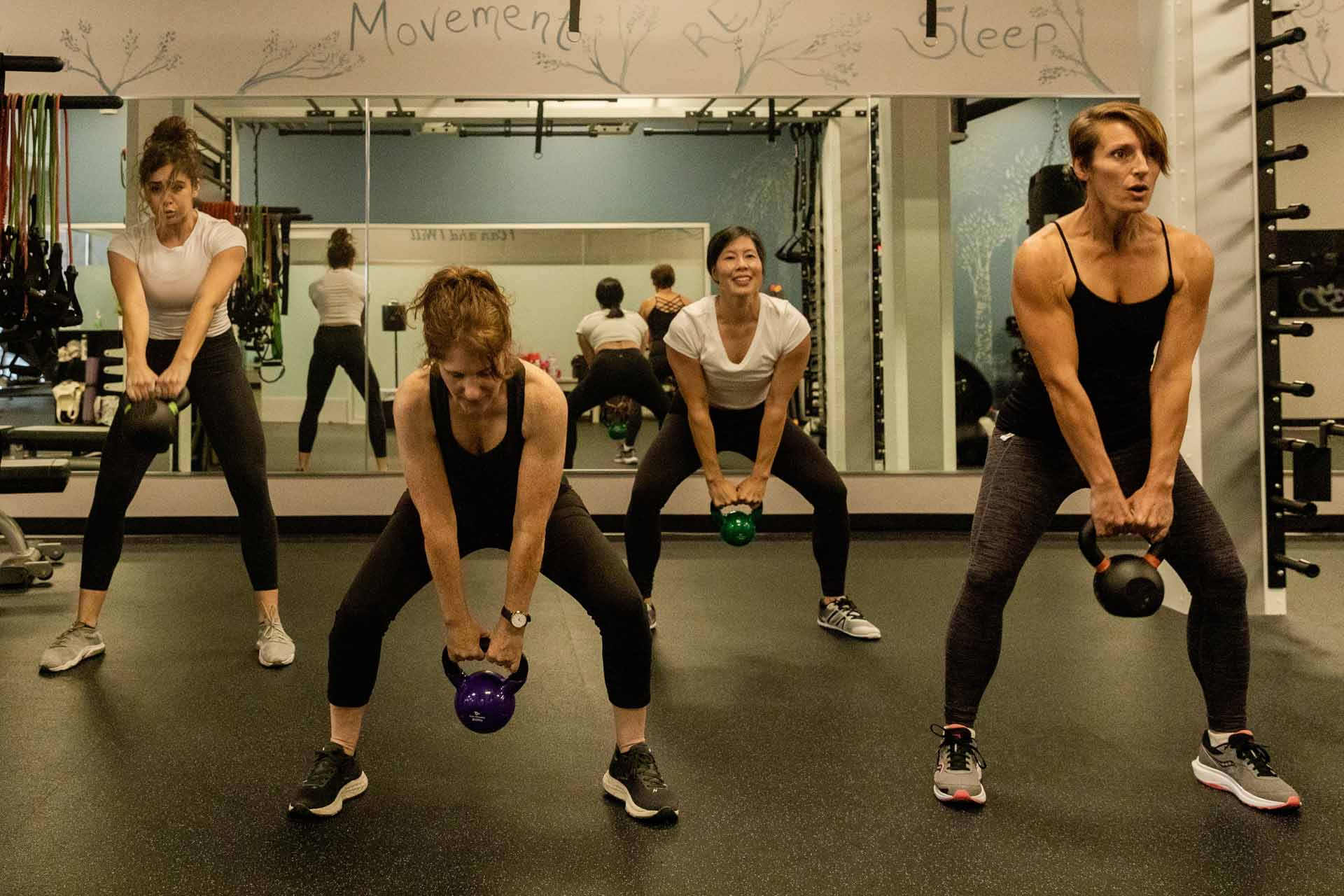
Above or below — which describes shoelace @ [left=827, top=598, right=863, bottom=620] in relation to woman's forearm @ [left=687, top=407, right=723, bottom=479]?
below

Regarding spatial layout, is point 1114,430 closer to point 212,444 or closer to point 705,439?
point 705,439

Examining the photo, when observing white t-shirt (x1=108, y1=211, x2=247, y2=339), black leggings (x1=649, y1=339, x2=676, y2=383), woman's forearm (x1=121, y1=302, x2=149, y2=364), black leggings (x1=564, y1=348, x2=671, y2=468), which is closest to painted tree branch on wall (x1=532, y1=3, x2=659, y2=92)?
black leggings (x1=649, y1=339, x2=676, y2=383)

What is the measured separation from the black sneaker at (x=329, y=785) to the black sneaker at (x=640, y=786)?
1.47 feet

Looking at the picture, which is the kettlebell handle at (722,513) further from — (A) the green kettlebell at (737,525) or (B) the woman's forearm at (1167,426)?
(B) the woman's forearm at (1167,426)

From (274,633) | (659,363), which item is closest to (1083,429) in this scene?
(274,633)

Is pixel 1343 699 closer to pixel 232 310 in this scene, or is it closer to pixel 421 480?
pixel 421 480

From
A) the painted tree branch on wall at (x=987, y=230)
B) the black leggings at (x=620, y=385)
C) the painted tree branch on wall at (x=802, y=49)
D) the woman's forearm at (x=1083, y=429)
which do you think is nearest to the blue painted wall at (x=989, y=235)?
the painted tree branch on wall at (x=987, y=230)

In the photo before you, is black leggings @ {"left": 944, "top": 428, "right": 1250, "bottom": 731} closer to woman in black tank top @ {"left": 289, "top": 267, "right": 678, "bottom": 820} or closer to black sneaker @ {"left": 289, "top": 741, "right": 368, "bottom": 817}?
woman in black tank top @ {"left": 289, "top": 267, "right": 678, "bottom": 820}

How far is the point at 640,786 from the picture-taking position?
211 centimetres

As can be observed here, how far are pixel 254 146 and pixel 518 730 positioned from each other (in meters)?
3.91

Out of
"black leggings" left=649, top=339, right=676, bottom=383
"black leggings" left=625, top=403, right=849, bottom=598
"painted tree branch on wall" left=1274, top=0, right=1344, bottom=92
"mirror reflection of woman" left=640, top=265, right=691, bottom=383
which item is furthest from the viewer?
"mirror reflection of woman" left=640, top=265, right=691, bottom=383

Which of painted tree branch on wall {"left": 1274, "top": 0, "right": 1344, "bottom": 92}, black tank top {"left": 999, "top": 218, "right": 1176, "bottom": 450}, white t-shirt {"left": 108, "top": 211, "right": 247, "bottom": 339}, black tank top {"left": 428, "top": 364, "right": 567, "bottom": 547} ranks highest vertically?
painted tree branch on wall {"left": 1274, "top": 0, "right": 1344, "bottom": 92}

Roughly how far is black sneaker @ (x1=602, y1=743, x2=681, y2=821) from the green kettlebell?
1.17 metres

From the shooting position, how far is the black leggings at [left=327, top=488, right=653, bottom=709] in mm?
2049
